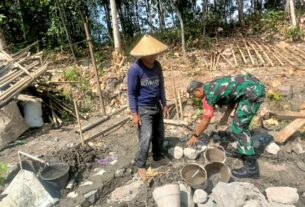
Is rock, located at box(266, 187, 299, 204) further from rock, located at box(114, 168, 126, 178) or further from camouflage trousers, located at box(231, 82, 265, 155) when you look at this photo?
rock, located at box(114, 168, 126, 178)

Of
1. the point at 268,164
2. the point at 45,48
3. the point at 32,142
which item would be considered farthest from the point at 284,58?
the point at 45,48

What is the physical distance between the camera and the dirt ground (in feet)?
16.0

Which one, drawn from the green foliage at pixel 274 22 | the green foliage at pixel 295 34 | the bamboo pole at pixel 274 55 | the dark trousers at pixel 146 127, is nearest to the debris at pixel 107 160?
the dark trousers at pixel 146 127

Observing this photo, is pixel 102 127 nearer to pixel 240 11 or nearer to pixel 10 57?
pixel 10 57

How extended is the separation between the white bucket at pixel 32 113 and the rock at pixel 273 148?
4541mm

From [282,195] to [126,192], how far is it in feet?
6.71

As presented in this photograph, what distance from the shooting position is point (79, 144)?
6.21 metres

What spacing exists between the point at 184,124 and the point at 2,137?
131 inches

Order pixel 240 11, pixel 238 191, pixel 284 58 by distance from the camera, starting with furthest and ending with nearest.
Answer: pixel 240 11, pixel 284 58, pixel 238 191

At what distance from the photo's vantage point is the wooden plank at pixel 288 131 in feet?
18.2

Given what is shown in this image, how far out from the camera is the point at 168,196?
3.91m

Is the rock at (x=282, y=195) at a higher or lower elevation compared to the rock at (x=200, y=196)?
lower

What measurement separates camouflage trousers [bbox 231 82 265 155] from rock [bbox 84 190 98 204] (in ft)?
6.85

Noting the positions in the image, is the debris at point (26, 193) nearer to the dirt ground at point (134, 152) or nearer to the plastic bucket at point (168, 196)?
the dirt ground at point (134, 152)
